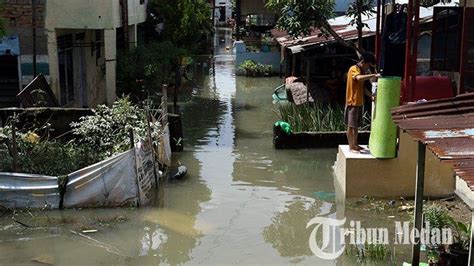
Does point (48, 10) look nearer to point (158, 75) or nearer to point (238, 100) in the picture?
point (158, 75)

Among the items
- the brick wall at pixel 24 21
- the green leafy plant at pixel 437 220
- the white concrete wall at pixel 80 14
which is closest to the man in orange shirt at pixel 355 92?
the green leafy plant at pixel 437 220

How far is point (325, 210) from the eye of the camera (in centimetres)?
1003

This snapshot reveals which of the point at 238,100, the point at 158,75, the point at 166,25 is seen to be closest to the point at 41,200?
the point at 158,75

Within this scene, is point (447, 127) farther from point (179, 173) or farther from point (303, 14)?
point (303, 14)

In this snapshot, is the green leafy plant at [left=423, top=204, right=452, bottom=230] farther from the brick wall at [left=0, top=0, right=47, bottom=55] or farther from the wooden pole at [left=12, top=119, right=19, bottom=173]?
the brick wall at [left=0, top=0, right=47, bottom=55]

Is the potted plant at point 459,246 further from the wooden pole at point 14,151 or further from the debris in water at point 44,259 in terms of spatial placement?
the wooden pole at point 14,151

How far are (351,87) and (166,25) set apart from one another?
61.5 ft

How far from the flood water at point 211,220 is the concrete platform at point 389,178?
0.54 m

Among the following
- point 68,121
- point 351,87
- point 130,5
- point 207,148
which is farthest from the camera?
point 130,5

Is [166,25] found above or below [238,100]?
above

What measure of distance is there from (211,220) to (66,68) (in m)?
9.72

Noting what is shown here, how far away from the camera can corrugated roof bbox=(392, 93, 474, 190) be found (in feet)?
15.9

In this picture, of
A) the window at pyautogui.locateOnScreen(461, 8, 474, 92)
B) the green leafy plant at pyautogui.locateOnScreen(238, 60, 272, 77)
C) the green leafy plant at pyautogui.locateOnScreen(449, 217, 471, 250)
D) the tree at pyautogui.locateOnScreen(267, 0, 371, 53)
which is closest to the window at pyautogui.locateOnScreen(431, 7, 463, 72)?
the window at pyautogui.locateOnScreen(461, 8, 474, 92)

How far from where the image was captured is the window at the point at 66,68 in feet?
55.4
